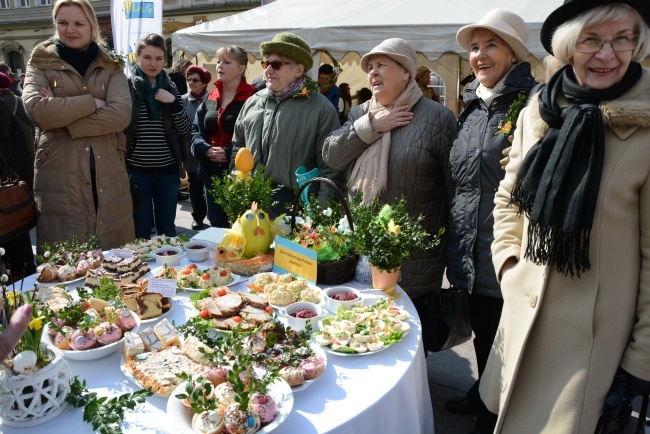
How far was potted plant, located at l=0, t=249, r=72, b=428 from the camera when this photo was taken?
1235 mm

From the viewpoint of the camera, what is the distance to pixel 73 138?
10.0 feet

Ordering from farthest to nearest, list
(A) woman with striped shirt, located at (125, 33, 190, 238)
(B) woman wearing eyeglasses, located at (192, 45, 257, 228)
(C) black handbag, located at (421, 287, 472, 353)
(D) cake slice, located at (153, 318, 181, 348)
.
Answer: (B) woman wearing eyeglasses, located at (192, 45, 257, 228) → (A) woman with striped shirt, located at (125, 33, 190, 238) → (C) black handbag, located at (421, 287, 472, 353) → (D) cake slice, located at (153, 318, 181, 348)

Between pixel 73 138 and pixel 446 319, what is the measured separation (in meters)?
2.45

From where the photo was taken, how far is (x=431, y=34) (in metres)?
5.67

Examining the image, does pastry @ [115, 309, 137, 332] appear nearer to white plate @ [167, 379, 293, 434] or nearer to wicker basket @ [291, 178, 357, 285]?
white plate @ [167, 379, 293, 434]

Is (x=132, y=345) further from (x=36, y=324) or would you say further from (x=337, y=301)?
(x=337, y=301)

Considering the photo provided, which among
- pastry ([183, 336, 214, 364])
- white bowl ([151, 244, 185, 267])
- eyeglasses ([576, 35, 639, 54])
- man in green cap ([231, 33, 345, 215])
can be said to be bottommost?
white bowl ([151, 244, 185, 267])

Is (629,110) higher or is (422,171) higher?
(629,110)

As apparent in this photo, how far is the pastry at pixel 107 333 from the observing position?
5.22 ft

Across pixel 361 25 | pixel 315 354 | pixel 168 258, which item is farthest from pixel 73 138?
pixel 361 25

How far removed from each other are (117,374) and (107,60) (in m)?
2.27

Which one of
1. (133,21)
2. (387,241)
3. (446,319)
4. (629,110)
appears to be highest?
(133,21)

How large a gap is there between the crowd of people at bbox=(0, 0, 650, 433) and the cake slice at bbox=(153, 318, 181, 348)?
3.12ft

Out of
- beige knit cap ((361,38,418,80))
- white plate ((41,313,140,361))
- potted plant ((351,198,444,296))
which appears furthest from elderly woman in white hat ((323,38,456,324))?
white plate ((41,313,140,361))
